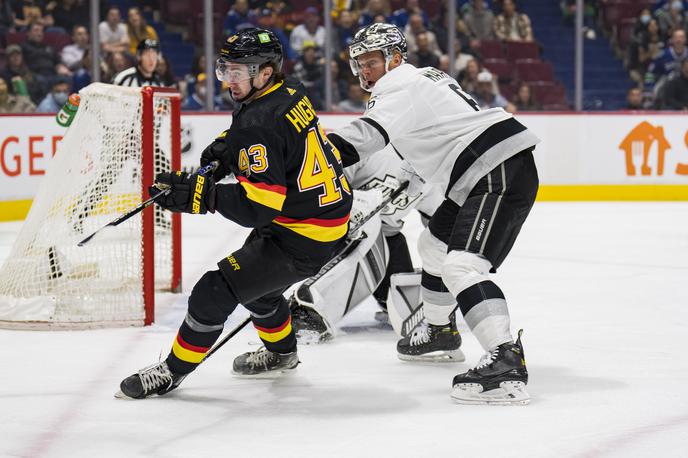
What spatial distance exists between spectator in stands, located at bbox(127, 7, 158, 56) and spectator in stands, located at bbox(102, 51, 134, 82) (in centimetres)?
16

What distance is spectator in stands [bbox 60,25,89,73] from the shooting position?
28.1 feet

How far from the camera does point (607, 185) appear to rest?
9.51 metres

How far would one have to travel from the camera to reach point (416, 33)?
31.6 ft

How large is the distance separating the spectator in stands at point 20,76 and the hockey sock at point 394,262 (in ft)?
15.1

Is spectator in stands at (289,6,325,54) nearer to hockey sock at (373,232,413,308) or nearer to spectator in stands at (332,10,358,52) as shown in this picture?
spectator in stands at (332,10,358,52)

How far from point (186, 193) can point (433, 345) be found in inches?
45.3

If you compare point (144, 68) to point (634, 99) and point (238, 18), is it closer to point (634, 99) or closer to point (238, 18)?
point (238, 18)

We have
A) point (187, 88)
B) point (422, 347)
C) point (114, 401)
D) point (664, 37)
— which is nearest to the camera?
point (114, 401)

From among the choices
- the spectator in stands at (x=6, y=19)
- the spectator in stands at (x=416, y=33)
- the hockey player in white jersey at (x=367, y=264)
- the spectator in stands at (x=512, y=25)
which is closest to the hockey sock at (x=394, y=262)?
the hockey player in white jersey at (x=367, y=264)

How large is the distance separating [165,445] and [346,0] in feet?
24.1

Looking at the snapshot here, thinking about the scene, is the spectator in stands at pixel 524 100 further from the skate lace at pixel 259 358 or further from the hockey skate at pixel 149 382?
the hockey skate at pixel 149 382

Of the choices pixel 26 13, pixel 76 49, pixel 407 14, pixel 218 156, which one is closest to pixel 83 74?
pixel 76 49

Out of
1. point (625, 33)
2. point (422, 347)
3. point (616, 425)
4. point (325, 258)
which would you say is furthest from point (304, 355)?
point (625, 33)

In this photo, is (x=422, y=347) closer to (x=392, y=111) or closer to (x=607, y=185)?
(x=392, y=111)
